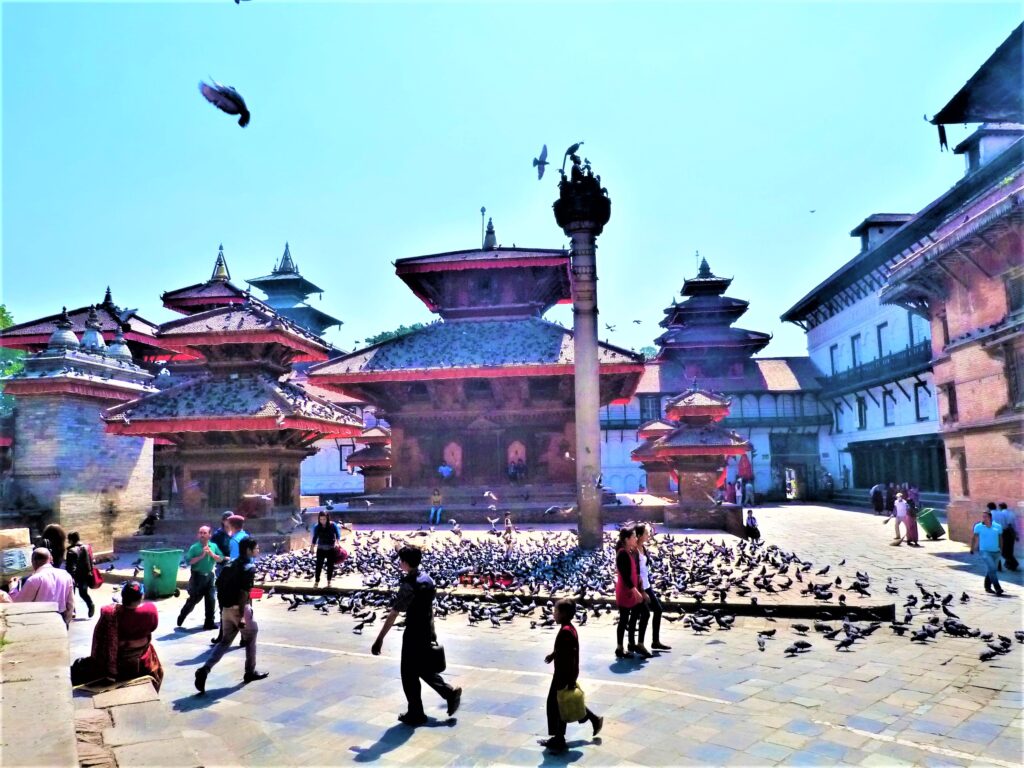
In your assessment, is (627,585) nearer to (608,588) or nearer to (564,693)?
(564,693)

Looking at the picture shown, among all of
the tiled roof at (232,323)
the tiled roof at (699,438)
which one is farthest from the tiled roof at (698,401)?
the tiled roof at (232,323)

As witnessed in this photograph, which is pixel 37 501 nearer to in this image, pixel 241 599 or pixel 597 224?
pixel 241 599

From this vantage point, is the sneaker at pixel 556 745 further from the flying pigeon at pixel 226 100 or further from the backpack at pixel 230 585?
the flying pigeon at pixel 226 100

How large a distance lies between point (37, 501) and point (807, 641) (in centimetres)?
1715

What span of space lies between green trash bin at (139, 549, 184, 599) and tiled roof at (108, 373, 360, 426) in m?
5.14

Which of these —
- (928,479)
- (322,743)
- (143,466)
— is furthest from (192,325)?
(928,479)

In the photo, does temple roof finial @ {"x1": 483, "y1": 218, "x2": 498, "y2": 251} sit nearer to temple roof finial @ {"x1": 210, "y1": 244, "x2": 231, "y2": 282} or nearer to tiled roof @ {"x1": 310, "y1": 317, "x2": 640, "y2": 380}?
tiled roof @ {"x1": 310, "y1": 317, "x2": 640, "y2": 380}

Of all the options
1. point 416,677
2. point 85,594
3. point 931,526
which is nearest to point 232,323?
point 85,594

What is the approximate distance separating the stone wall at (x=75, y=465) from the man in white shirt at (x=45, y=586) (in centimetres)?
1047

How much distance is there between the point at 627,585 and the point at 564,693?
242cm

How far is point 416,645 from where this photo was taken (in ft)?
18.2

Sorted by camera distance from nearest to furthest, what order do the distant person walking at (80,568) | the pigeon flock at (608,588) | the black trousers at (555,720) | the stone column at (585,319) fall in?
the black trousers at (555,720), the pigeon flock at (608,588), the distant person walking at (80,568), the stone column at (585,319)

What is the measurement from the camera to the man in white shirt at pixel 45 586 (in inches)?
272

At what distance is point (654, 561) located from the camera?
38.9 ft
